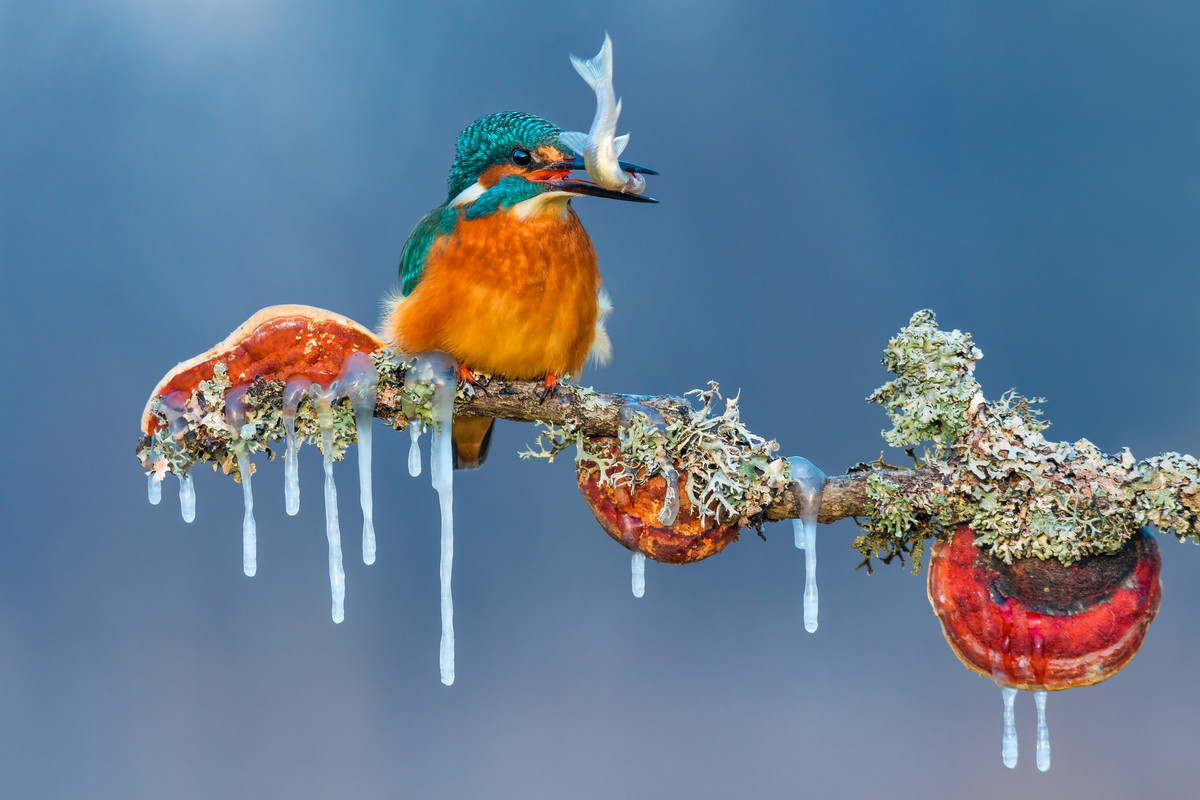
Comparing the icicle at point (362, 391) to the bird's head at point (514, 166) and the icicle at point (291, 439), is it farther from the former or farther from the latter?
the bird's head at point (514, 166)

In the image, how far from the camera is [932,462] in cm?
210

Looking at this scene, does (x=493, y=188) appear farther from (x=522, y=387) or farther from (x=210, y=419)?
(x=210, y=419)

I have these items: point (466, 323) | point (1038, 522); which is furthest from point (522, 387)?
point (1038, 522)

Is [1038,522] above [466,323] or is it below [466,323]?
below

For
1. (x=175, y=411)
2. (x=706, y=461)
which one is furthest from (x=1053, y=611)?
(x=175, y=411)

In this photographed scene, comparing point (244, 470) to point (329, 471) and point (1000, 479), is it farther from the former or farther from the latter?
point (1000, 479)

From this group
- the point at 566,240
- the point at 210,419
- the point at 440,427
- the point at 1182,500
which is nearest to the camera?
the point at 1182,500

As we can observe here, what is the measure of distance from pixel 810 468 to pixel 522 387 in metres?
0.64

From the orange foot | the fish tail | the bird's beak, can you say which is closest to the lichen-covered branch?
the orange foot

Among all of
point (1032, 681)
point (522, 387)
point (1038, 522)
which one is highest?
point (522, 387)

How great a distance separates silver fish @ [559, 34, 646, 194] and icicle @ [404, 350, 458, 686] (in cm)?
54

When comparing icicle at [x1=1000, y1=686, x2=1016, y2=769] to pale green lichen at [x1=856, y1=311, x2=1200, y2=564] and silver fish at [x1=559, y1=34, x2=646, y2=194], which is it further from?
silver fish at [x1=559, y1=34, x2=646, y2=194]

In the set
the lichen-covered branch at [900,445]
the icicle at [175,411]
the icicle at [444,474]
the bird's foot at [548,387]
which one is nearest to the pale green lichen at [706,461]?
the lichen-covered branch at [900,445]

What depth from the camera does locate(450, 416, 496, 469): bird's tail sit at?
2.58 m
